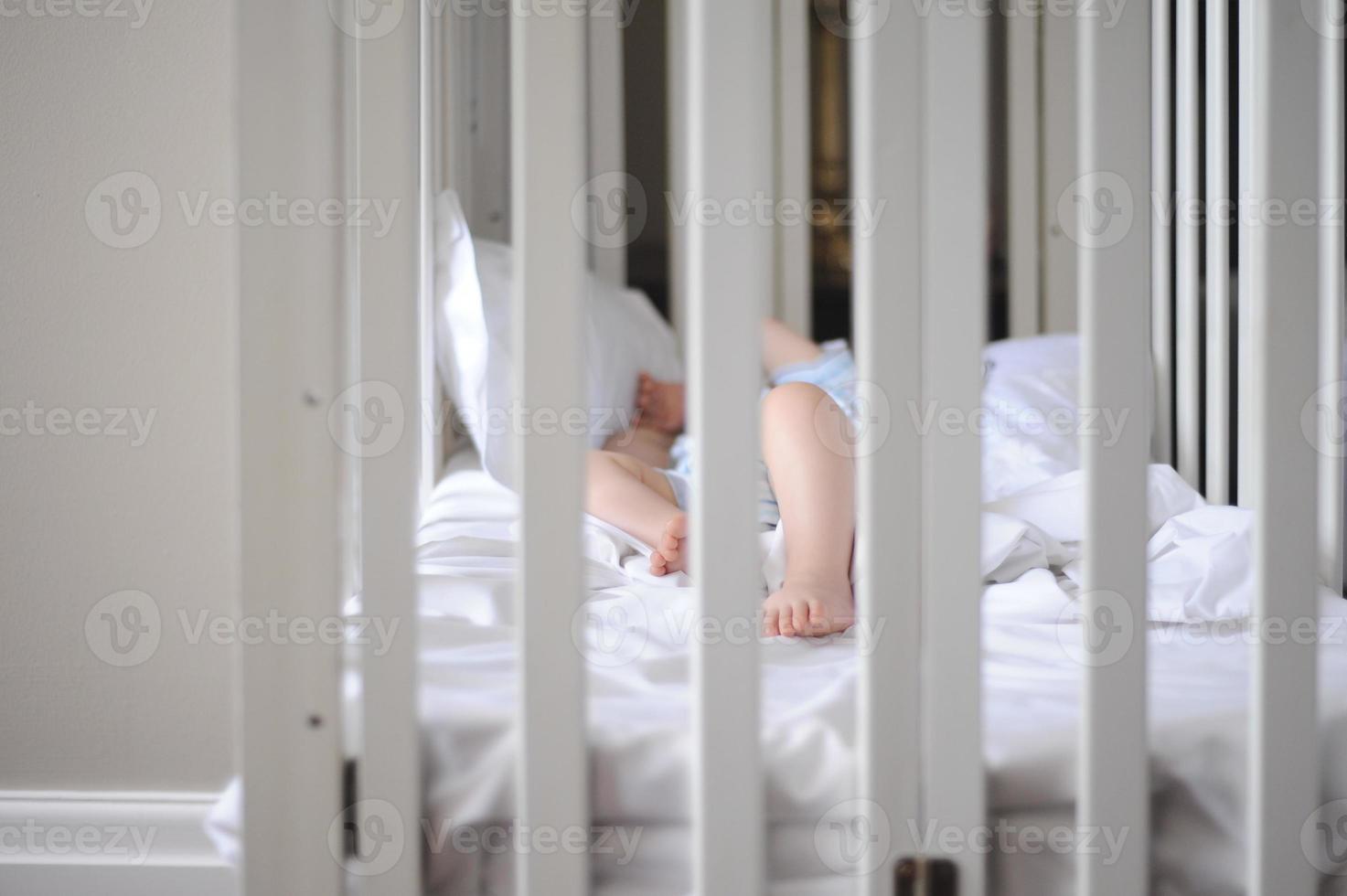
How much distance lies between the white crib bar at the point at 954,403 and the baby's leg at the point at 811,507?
24cm

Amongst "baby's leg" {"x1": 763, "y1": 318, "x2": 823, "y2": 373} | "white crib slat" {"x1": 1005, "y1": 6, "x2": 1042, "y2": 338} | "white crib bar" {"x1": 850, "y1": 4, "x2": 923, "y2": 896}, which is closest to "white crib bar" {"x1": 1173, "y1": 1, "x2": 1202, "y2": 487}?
"white crib slat" {"x1": 1005, "y1": 6, "x2": 1042, "y2": 338}

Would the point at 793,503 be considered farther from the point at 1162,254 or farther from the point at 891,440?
the point at 1162,254

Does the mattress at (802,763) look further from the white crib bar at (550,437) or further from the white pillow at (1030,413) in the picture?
the white pillow at (1030,413)

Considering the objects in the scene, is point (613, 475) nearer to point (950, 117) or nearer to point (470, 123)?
point (950, 117)

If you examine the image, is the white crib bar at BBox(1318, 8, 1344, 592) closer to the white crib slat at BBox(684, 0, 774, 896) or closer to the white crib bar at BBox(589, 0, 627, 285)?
the white crib slat at BBox(684, 0, 774, 896)

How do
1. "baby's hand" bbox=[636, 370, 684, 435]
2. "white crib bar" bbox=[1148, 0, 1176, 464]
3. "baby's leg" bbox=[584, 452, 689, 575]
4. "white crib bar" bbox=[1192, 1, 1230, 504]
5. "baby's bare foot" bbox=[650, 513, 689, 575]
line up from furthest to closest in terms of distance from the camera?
"baby's hand" bbox=[636, 370, 684, 435], "white crib bar" bbox=[1148, 0, 1176, 464], "white crib bar" bbox=[1192, 1, 1230, 504], "baby's leg" bbox=[584, 452, 689, 575], "baby's bare foot" bbox=[650, 513, 689, 575]

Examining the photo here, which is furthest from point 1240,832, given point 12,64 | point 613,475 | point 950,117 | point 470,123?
point 12,64

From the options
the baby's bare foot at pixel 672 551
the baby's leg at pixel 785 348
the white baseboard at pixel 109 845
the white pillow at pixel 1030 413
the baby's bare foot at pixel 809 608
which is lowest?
the white baseboard at pixel 109 845

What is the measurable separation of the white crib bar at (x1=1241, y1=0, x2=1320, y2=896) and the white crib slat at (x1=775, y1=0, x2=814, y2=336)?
1.01 meters

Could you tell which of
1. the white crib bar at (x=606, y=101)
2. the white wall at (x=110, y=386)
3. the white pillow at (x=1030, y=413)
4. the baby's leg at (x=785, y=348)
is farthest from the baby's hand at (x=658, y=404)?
the white wall at (x=110, y=386)

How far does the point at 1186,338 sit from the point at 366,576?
43.0 inches

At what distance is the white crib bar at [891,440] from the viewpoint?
0.57m

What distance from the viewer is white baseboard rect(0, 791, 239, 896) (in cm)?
125

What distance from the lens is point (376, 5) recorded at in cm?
58
